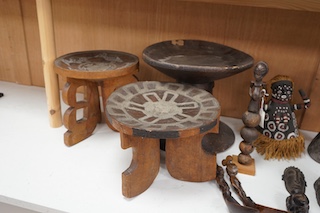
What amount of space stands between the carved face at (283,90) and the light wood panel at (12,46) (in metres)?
0.86

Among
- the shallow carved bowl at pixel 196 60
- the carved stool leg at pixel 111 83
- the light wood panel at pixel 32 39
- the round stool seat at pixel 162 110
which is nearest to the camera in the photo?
the round stool seat at pixel 162 110

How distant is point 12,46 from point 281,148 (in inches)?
38.1

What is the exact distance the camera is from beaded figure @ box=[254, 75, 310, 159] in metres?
0.79

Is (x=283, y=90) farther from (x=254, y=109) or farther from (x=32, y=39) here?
(x=32, y=39)

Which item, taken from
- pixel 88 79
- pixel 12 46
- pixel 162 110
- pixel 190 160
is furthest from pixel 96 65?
pixel 12 46

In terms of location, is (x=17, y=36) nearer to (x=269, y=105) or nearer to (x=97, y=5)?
(x=97, y=5)

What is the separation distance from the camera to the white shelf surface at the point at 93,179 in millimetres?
664

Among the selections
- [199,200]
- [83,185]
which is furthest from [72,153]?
[199,200]

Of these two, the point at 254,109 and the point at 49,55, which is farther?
the point at 49,55

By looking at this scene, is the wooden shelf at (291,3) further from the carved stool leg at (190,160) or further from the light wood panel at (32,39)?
the light wood panel at (32,39)

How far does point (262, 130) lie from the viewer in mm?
824

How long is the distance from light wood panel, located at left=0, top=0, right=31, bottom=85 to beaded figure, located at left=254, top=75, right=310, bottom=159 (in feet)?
2.81

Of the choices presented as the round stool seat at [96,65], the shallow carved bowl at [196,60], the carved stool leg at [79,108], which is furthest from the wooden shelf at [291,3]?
the carved stool leg at [79,108]

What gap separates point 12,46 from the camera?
3.77ft
